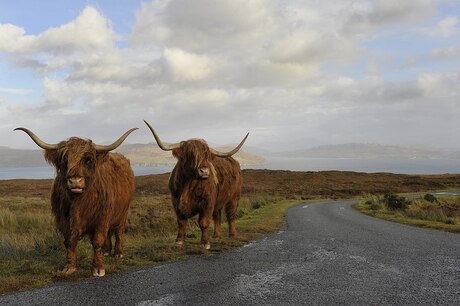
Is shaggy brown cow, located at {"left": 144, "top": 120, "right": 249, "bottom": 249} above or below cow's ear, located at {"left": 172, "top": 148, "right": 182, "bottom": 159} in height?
below

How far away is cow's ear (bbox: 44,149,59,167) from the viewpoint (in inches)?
249

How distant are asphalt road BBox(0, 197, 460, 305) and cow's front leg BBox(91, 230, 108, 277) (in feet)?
0.63

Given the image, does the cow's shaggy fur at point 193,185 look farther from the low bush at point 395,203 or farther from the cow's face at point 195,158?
the low bush at point 395,203

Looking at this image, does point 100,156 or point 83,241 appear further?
point 83,241

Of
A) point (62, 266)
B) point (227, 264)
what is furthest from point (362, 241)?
point (62, 266)

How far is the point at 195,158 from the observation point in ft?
28.0

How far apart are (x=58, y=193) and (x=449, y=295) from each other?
21.6 feet

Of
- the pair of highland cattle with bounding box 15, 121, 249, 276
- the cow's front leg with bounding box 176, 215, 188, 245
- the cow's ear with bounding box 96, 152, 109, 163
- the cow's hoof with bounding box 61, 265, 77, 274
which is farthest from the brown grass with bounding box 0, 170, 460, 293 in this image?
the cow's ear with bounding box 96, 152, 109, 163

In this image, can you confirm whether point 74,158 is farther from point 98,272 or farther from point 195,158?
point 195,158

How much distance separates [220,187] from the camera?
10258mm

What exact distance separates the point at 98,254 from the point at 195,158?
123 inches

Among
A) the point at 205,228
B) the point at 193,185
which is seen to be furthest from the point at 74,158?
the point at 205,228

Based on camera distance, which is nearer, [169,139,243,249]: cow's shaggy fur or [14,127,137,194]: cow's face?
[14,127,137,194]: cow's face

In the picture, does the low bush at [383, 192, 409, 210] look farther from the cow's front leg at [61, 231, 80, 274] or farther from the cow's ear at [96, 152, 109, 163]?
the cow's front leg at [61, 231, 80, 274]
